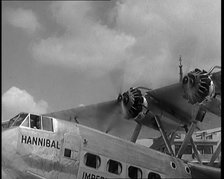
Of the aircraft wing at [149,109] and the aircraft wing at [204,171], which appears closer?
the aircraft wing at [204,171]

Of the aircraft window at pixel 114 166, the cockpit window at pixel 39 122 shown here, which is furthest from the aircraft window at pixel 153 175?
the cockpit window at pixel 39 122

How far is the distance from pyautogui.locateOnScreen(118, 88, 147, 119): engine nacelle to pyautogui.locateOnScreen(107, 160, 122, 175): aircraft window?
6220 mm

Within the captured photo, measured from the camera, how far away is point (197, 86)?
12430 mm

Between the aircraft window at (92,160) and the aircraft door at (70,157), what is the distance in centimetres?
26

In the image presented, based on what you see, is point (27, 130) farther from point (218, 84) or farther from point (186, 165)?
point (218, 84)

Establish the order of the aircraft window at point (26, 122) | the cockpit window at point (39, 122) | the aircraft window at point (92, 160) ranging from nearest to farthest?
A: 1. the aircraft window at point (26, 122)
2. the cockpit window at point (39, 122)
3. the aircraft window at point (92, 160)

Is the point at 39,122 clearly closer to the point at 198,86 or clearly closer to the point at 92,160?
the point at 92,160

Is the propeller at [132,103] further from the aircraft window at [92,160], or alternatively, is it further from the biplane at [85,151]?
the aircraft window at [92,160]

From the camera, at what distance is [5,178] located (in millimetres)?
7613

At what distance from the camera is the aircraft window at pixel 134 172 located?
909cm

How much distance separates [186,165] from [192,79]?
3.45m

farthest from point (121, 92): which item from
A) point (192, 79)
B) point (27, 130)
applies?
point (27, 130)

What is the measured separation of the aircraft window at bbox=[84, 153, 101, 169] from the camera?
8.61m

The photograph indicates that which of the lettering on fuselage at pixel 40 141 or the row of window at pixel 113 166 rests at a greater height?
the lettering on fuselage at pixel 40 141
